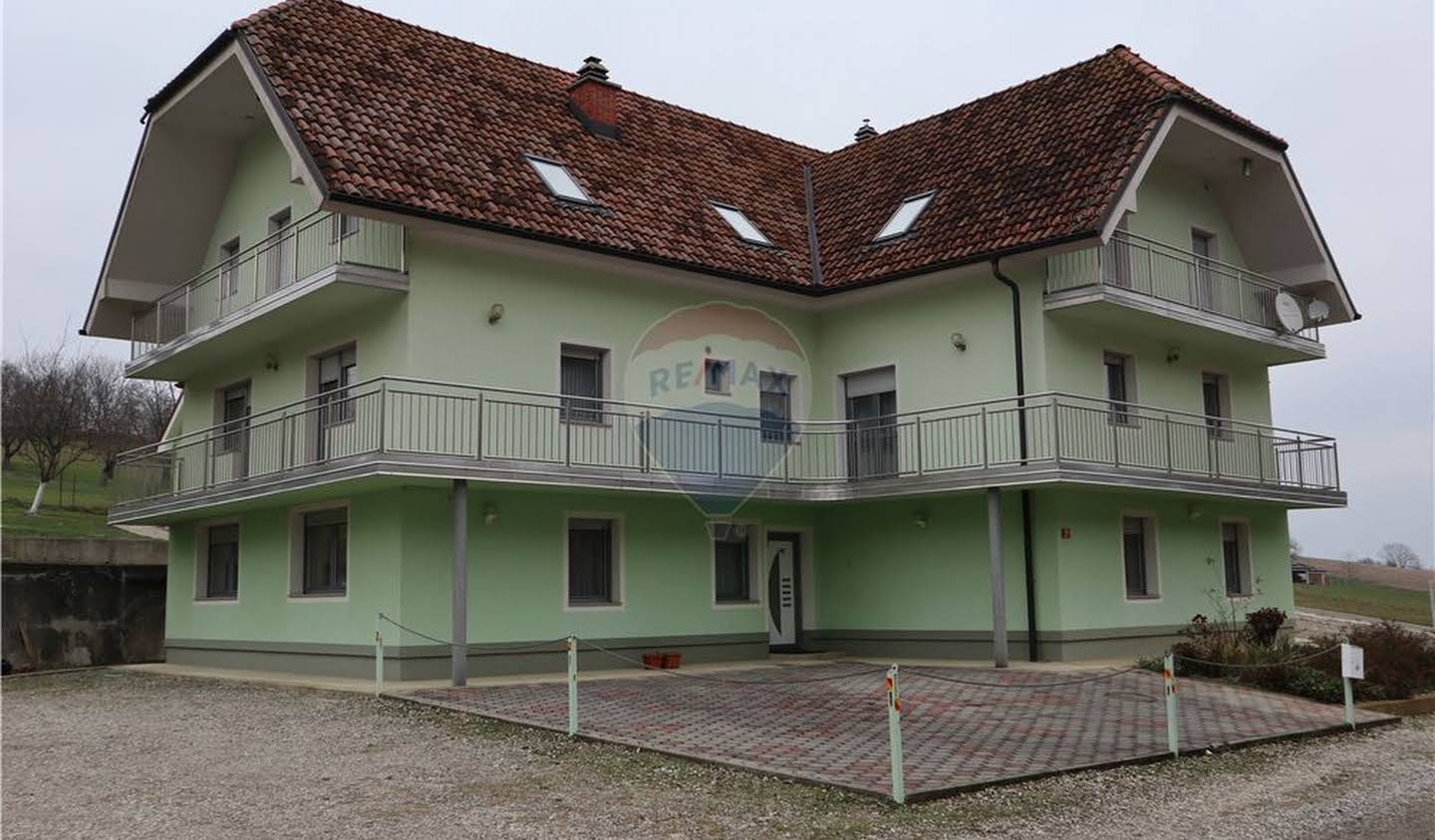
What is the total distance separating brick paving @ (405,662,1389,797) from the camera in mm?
10016

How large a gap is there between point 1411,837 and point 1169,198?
15039 millimetres

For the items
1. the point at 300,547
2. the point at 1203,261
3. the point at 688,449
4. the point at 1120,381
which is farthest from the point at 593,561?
the point at 1203,261

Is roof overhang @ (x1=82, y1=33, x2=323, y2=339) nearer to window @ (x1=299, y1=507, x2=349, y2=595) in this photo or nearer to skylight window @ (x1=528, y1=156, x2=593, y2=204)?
skylight window @ (x1=528, y1=156, x2=593, y2=204)

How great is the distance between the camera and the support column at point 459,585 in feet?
51.0

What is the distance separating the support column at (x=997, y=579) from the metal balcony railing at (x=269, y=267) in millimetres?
9034

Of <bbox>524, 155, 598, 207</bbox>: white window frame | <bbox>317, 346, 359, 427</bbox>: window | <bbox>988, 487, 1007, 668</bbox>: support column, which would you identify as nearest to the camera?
<bbox>988, 487, 1007, 668</bbox>: support column

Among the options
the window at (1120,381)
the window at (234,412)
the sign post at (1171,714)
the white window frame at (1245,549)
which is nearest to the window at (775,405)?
the window at (1120,381)

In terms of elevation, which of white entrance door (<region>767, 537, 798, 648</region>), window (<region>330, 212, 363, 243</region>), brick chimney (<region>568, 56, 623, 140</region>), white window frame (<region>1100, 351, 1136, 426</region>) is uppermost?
brick chimney (<region>568, 56, 623, 140</region>)

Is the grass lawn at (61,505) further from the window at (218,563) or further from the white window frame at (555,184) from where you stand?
the white window frame at (555,184)

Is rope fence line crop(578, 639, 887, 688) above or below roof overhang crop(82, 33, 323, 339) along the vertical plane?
below

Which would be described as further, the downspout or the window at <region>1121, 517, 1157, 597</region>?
the window at <region>1121, 517, 1157, 597</region>

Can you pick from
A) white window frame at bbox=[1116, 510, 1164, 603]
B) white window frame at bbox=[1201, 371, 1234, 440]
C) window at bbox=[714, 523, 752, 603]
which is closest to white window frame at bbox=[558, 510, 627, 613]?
window at bbox=[714, 523, 752, 603]

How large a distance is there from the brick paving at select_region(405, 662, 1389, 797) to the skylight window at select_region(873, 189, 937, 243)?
24.9 feet

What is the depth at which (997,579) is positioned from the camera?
1786cm
